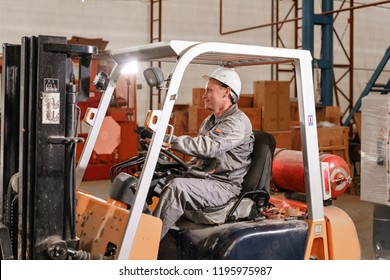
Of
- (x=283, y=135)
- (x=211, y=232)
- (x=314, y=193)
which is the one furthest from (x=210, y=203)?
(x=283, y=135)

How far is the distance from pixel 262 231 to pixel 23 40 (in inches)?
74.1

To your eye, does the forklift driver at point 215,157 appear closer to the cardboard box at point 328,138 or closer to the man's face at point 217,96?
the man's face at point 217,96

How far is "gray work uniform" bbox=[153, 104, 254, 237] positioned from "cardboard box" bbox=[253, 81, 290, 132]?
6578 millimetres

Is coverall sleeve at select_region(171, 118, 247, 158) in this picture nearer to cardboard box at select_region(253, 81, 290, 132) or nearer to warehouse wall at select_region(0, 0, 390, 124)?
cardboard box at select_region(253, 81, 290, 132)

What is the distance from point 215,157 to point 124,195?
67 cm

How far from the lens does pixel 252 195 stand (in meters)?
3.90

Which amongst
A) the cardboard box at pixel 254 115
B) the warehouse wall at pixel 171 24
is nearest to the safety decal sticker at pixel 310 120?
the cardboard box at pixel 254 115

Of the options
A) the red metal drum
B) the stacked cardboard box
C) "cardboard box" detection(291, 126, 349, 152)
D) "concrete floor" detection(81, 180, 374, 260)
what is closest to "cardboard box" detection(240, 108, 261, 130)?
the stacked cardboard box

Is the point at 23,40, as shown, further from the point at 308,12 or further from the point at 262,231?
the point at 308,12

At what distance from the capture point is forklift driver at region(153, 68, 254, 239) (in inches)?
139

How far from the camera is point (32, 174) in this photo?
3164 millimetres

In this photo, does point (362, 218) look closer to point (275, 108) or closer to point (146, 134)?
point (275, 108)

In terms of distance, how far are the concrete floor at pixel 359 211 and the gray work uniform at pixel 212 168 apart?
9.57ft

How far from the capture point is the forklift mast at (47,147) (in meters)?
3.14
